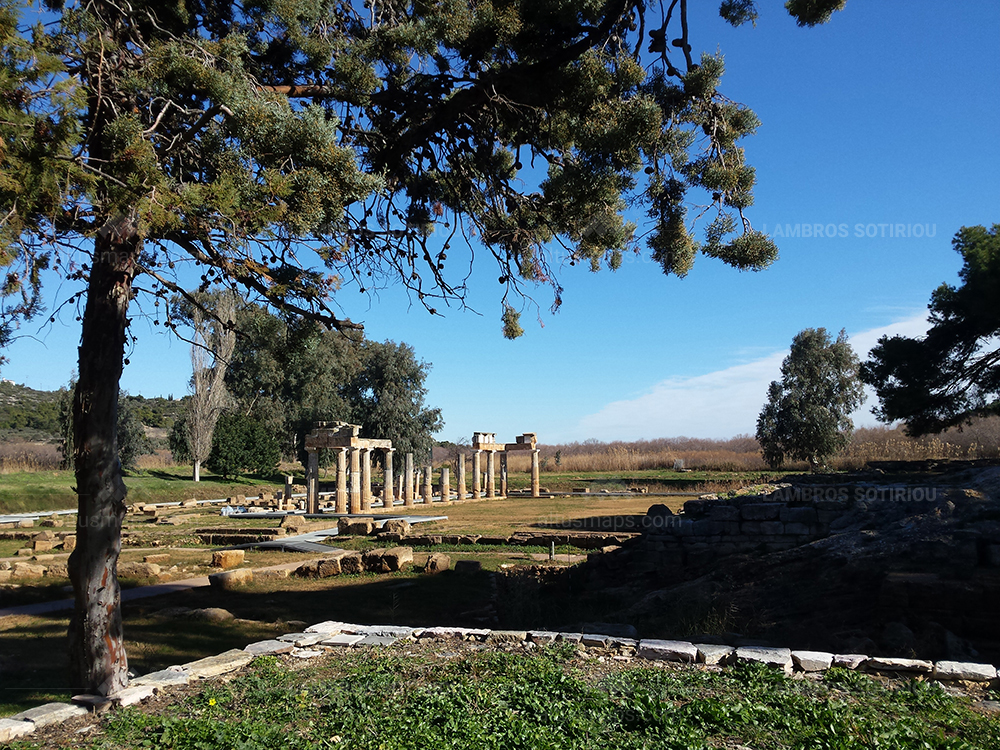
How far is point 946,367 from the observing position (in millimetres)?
23094

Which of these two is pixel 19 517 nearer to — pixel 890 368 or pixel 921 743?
pixel 921 743

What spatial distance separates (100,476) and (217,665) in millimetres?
1915

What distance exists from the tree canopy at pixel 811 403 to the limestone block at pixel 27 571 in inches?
1618

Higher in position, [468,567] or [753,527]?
[753,527]

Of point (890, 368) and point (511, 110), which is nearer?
point (511, 110)

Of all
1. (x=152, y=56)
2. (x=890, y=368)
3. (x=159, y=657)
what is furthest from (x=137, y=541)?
(x=890, y=368)

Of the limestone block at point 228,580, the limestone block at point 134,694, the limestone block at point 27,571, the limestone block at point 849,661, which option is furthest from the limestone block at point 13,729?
the limestone block at point 27,571

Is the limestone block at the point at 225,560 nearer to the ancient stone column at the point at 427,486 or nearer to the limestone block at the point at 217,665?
the limestone block at the point at 217,665

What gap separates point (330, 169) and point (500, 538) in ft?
44.7

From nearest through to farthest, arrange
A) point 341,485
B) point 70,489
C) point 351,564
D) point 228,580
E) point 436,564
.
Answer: point 228,580 → point 436,564 → point 351,564 → point 70,489 → point 341,485

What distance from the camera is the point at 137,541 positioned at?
1930 cm

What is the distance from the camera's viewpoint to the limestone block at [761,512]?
12039 millimetres

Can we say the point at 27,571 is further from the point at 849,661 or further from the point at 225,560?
the point at 849,661

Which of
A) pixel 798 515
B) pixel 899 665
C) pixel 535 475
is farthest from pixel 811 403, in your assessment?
pixel 899 665
